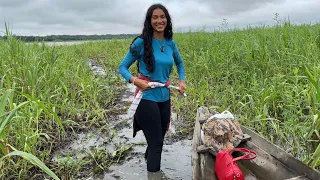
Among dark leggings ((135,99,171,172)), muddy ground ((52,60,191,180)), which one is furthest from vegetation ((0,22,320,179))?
dark leggings ((135,99,171,172))

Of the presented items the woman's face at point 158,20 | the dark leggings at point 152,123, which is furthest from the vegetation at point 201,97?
the woman's face at point 158,20

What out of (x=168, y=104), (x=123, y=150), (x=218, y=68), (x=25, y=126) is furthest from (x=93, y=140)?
(x=218, y=68)

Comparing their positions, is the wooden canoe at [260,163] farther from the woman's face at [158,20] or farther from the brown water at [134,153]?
the woman's face at [158,20]

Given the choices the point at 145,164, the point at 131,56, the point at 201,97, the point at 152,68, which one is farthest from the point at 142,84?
the point at 201,97

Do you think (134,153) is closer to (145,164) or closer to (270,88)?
(145,164)

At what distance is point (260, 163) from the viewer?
2.64 metres

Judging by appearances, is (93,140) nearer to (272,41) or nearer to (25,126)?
(25,126)

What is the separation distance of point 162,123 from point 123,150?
0.79 metres

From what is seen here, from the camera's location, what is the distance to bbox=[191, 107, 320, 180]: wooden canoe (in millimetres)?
2273

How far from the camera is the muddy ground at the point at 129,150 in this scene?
301 cm

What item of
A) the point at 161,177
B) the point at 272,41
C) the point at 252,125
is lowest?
the point at 161,177

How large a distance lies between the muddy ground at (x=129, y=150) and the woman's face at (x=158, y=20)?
4.38 ft

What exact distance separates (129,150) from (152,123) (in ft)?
3.43

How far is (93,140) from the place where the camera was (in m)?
3.80
